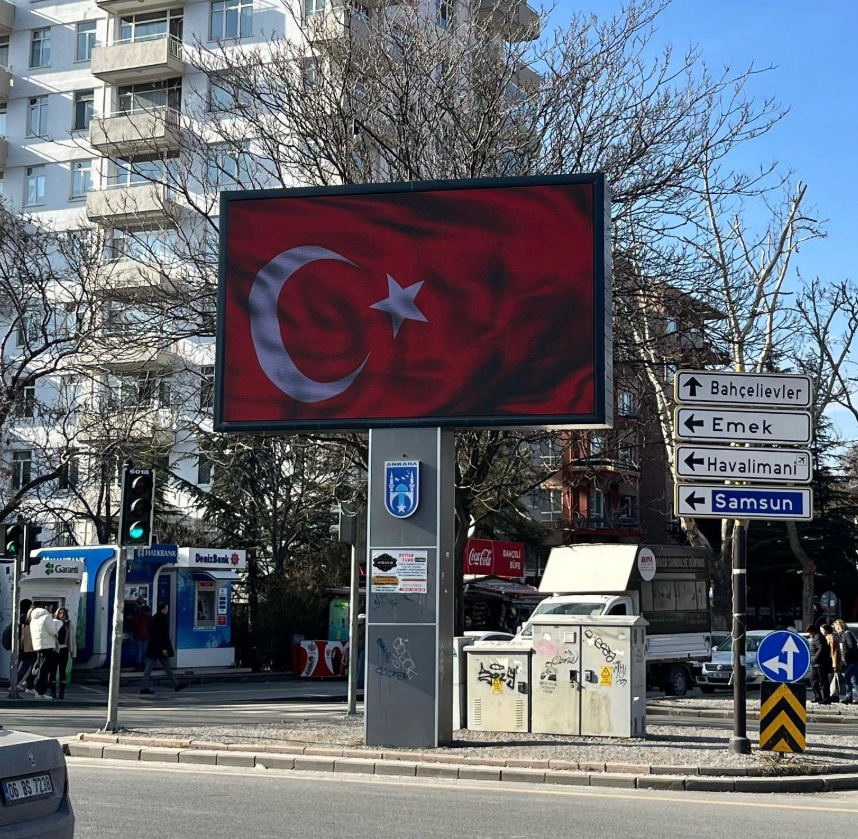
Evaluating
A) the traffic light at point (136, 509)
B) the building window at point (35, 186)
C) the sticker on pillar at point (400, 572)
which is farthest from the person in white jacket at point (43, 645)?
the building window at point (35, 186)

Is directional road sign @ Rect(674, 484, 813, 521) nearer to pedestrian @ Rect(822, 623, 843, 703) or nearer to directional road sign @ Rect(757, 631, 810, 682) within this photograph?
directional road sign @ Rect(757, 631, 810, 682)

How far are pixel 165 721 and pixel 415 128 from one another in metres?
11.5

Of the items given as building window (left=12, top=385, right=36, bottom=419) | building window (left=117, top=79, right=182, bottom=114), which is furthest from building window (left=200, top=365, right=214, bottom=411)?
building window (left=117, top=79, right=182, bottom=114)

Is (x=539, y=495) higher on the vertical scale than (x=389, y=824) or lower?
higher

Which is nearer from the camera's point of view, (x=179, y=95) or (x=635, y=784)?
(x=635, y=784)

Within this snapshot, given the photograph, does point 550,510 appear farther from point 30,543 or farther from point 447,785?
point 447,785

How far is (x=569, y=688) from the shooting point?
52.7ft

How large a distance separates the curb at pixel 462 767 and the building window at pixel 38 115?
149 ft

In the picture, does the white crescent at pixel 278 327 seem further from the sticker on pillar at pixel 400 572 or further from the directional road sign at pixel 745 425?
the directional road sign at pixel 745 425

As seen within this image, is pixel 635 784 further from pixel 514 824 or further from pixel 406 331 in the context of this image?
pixel 406 331

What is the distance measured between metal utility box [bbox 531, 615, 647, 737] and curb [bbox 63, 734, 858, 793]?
2.59 meters

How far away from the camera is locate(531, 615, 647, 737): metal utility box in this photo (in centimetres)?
1578

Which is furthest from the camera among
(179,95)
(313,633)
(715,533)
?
(715,533)

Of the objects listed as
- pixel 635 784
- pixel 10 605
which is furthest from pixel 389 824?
pixel 10 605
